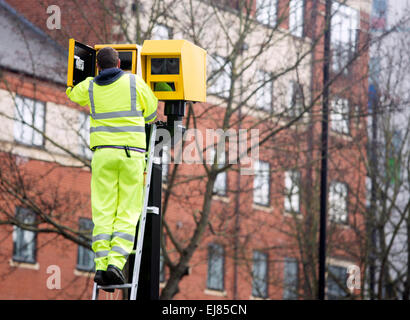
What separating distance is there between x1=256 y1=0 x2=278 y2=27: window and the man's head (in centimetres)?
1035

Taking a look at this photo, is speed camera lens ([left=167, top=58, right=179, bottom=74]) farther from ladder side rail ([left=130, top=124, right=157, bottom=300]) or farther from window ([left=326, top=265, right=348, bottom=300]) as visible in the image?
window ([left=326, top=265, right=348, bottom=300])

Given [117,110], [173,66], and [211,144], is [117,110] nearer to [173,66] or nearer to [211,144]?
[173,66]

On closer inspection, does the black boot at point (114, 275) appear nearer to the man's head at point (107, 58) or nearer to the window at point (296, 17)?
the man's head at point (107, 58)

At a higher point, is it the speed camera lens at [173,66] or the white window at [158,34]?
the white window at [158,34]

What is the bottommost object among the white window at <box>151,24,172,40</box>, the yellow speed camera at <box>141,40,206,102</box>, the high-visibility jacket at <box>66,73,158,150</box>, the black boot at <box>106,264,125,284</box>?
the black boot at <box>106,264,125,284</box>

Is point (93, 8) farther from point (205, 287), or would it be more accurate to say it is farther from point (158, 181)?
point (205, 287)

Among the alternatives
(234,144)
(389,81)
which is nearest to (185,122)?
(234,144)

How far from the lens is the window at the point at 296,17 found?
18.4 meters

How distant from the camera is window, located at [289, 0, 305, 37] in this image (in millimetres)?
18406

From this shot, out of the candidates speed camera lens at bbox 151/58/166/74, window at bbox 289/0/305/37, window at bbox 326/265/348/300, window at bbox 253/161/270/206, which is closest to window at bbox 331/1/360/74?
window at bbox 289/0/305/37

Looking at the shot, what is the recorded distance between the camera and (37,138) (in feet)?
87.9

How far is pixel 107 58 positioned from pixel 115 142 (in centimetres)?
72

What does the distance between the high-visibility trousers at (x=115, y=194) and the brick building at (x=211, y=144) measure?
1713 mm
